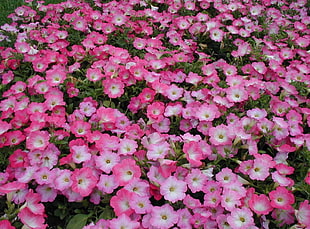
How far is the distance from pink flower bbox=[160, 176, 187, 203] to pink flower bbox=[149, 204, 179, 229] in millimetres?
55

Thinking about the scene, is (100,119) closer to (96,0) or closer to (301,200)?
(301,200)

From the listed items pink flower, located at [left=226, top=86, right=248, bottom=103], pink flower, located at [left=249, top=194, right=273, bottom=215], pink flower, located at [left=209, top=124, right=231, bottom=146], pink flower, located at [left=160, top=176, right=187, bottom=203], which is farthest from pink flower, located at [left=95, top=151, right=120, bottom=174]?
pink flower, located at [left=226, top=86, right=248, bottom=103]

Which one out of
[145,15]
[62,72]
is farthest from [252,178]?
[145,15]

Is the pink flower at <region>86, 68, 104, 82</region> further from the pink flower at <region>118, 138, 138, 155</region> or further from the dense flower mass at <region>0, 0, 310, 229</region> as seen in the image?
the pink flower at <region>118, 138, 138, 155</region>

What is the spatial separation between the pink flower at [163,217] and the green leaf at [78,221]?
1.13 feet

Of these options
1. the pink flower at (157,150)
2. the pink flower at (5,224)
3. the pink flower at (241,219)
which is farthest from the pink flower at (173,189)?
the pink flower at (5,224)

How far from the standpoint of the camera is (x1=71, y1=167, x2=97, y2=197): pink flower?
161 cm

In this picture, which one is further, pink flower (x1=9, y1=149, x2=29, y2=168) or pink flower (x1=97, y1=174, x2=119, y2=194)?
pink flower (x1=9, y1=149, x2=29, y2=168)

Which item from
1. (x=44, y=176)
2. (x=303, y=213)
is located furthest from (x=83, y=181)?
(x=303, y=213)

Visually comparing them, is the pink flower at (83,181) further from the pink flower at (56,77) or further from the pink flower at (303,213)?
the pink flower at (303,213)

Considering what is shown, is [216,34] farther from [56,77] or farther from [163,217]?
[163,217]

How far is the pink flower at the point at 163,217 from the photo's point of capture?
1471 mm

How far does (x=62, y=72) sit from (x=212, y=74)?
3.59 ft

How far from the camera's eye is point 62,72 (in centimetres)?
234
